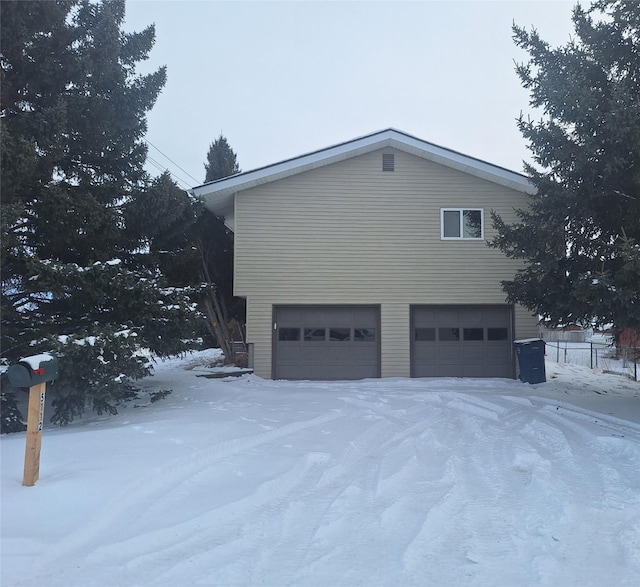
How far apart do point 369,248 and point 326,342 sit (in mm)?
2794

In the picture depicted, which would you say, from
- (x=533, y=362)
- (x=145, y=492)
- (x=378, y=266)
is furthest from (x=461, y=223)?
(x=145, y=492)

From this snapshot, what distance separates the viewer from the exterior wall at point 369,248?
1445 centimetres

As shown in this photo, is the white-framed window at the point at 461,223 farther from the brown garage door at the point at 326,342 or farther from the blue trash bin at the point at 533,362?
the blue trash bin at the point at 533,362

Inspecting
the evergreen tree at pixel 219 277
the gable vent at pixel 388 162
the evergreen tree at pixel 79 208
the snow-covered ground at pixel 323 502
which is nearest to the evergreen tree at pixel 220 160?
the evergreen tree at pixel 219 277

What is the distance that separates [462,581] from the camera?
3484 millimetres

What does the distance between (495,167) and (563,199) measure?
4.81 m

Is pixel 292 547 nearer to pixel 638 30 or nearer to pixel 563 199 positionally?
pixel 563 199

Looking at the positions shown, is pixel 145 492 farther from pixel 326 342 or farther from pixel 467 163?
pixel 467 163

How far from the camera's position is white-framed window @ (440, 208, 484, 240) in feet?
48.1

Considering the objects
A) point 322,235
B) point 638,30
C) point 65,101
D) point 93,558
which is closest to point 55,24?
point 65,101

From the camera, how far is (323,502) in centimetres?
486

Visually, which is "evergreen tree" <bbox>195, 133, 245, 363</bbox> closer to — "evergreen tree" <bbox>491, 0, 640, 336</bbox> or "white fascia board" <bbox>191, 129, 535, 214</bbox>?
"white fascia board" <bbox>191, 129, 535, 214</bbox>

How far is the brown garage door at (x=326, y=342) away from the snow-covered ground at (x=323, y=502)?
5.71m

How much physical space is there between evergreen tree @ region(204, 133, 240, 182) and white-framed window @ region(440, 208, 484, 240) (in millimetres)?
19056
